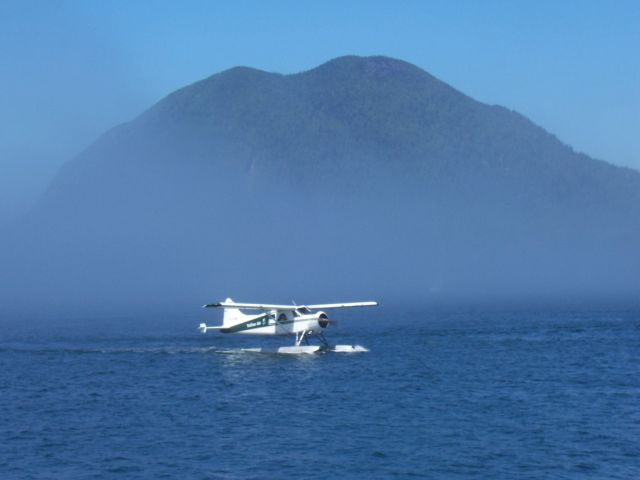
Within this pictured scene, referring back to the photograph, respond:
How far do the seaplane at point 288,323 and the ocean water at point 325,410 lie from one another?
7.51ft

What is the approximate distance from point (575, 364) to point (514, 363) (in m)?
4.53

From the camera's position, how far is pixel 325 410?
53.8 metres

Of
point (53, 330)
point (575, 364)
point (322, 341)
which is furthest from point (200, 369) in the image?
point (53, 330)

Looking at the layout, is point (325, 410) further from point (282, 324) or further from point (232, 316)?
point (232, 316)

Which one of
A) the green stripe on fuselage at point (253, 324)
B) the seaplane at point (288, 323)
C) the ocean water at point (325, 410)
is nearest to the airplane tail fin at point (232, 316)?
the seaplane at point (288, 323)

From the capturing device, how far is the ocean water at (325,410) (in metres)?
41.4

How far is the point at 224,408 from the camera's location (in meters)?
55.0

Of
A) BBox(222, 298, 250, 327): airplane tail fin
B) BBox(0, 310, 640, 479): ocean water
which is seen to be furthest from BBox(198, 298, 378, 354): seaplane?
BBox(0, 310, 640, 479): ocean water

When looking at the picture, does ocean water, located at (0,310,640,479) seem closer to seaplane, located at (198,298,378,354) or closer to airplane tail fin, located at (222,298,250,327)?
seaplane, located at (198,298,378,354)

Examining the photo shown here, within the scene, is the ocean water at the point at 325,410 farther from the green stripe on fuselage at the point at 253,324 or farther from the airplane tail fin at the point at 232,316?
the airplane tail fin at the point at 232,316

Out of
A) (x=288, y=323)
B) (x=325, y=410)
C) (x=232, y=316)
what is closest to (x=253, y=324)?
(x=232, y=316)

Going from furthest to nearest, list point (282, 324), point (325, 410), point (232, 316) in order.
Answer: point (232, 316)
point (282, 324)
point (325, 410)

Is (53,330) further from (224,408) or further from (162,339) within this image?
(224,408)

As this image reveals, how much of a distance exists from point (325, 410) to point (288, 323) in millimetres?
29253
